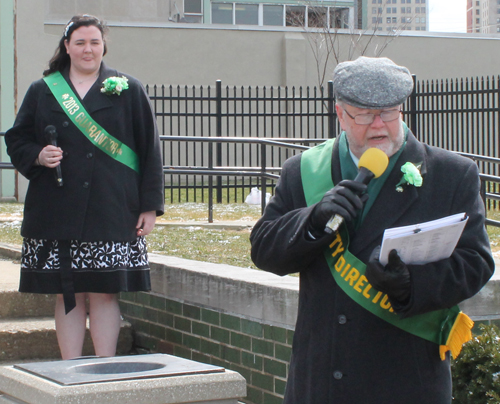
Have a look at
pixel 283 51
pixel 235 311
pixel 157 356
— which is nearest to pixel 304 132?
pixel 283 51

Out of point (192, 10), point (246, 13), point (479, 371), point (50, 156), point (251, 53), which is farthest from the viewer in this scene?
point (246, 13)

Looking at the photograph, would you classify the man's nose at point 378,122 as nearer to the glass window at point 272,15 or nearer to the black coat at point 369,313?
the black coat at point 369,313

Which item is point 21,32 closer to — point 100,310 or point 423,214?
point 100,310

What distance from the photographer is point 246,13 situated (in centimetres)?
2888

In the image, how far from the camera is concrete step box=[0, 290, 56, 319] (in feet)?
17.1

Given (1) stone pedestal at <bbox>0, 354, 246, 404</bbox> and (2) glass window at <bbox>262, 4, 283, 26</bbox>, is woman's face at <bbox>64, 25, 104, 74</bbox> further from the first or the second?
(2) glass window at <bbox>262, 4, 283, 26</bbox>

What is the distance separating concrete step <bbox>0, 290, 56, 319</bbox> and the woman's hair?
68.9 inches

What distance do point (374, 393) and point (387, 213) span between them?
49 cm

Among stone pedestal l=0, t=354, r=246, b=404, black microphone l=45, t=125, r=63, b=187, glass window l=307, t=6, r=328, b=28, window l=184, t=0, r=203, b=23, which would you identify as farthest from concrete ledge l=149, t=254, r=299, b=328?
window l=184, t=0, r=203, b=23

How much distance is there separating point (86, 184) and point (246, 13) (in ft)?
84.7

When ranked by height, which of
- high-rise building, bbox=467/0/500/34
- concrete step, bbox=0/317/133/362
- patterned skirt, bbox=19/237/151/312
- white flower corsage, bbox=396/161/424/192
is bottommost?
concrete step, bbox=0/317/133/362

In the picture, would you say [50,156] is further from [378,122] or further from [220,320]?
[378,122]

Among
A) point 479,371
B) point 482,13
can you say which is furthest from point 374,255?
point 482,13

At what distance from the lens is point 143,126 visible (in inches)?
160
